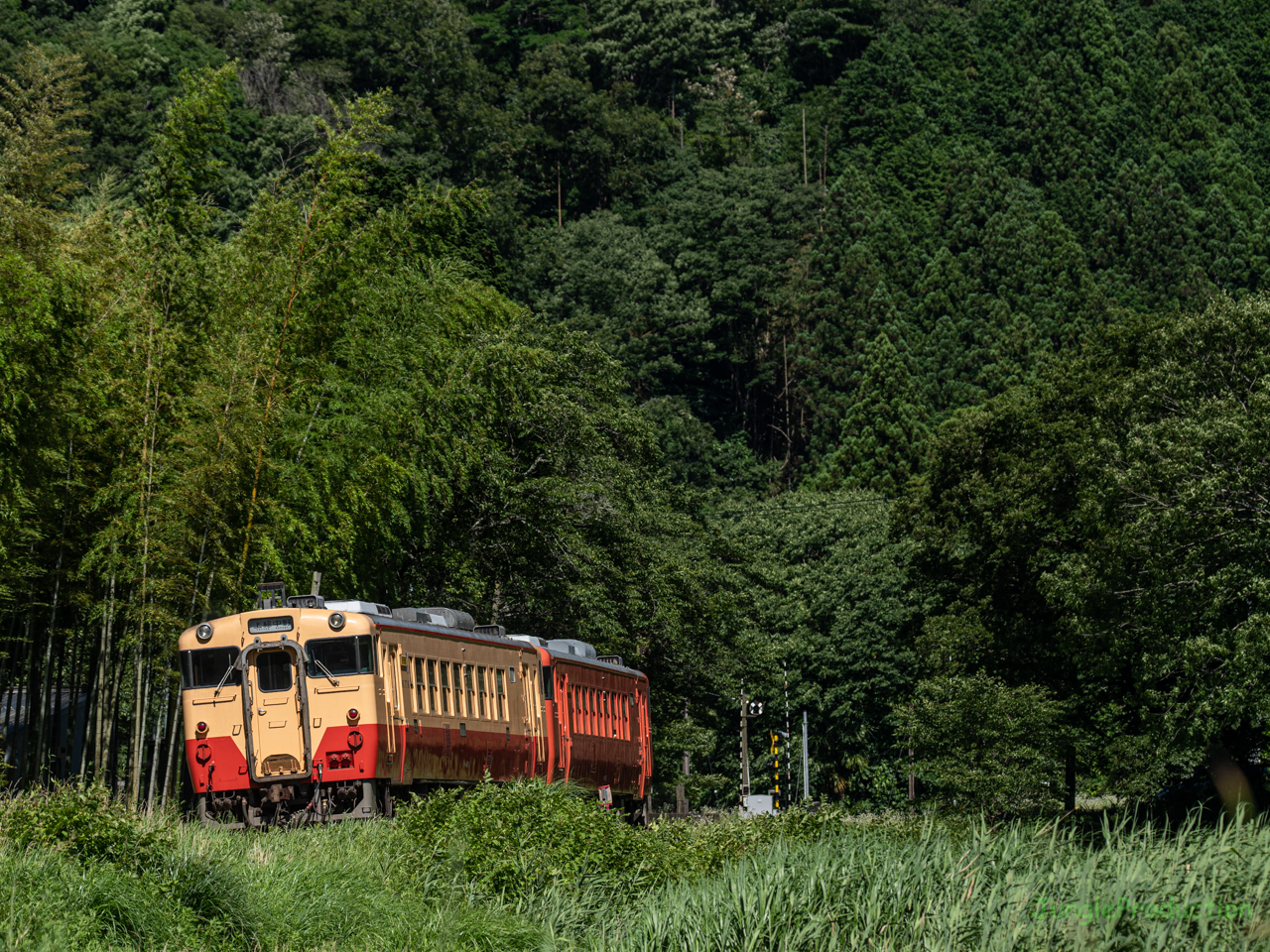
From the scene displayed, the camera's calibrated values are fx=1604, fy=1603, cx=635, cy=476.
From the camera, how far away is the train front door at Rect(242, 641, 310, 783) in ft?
61.5

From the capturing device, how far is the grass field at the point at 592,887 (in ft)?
31.4

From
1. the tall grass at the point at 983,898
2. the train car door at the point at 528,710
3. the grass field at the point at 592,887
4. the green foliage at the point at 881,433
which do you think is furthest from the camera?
the green foliage at the point at 881,433

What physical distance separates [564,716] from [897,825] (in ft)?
31.0

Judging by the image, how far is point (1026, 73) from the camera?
116188mm

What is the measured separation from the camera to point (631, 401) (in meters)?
45.7

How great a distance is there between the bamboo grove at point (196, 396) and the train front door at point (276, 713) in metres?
1.01

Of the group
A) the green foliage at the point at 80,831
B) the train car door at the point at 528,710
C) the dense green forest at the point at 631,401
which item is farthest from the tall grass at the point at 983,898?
the train car door at the point at 528,710

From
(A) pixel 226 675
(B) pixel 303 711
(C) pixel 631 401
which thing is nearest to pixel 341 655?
(B) pixel 303 711

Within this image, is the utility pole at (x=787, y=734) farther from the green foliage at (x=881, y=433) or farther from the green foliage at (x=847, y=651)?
the green foliage at (x=881, y=433)

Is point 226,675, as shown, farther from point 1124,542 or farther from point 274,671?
Result: point 1124,542

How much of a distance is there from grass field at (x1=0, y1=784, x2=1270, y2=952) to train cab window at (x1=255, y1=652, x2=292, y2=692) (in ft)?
13.0

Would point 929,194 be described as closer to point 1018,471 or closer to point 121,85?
point 121,85

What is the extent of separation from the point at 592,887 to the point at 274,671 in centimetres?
674

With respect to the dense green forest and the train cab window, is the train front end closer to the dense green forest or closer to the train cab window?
the train cab window
